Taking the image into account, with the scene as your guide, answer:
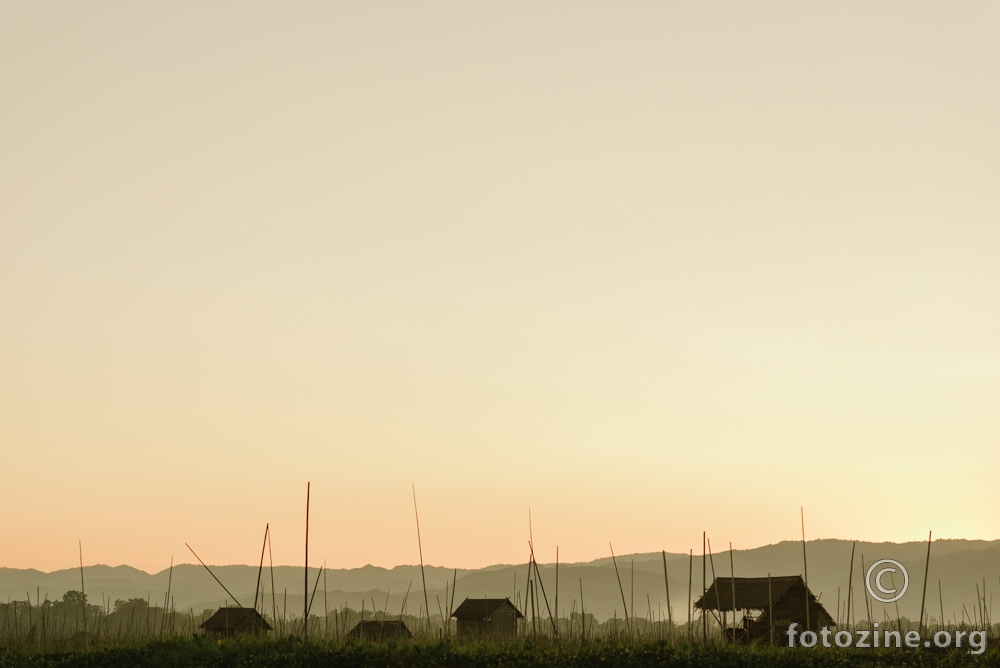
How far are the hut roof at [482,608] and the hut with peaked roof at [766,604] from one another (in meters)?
12.5

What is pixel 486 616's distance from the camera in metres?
42.2

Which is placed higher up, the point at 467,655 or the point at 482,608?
the point at 467,655

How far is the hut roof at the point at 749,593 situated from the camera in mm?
31172

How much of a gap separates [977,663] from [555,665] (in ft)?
32.8

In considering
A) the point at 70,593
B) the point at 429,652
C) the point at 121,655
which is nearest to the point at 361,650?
the point at 429,652

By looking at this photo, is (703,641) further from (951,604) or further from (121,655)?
(951,604)

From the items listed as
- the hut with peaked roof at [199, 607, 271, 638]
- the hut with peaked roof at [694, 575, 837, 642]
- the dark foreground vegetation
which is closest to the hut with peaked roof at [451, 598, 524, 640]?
the hut with peaked roof at [199, 607, 271, 638]

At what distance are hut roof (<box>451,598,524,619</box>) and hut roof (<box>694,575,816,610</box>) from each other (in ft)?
39.3

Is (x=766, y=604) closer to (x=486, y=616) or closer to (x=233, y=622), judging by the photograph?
(x=486, y=616)

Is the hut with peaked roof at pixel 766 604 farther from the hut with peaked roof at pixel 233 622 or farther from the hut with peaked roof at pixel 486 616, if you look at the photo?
the hut with peaked roof at pixel 233 622

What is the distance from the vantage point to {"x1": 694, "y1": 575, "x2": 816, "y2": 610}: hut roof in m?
31.2

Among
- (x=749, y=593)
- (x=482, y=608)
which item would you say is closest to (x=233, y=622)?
(x=482, y=608)

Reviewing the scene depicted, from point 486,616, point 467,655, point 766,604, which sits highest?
point 766,604

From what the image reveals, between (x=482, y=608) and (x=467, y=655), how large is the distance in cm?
1839
